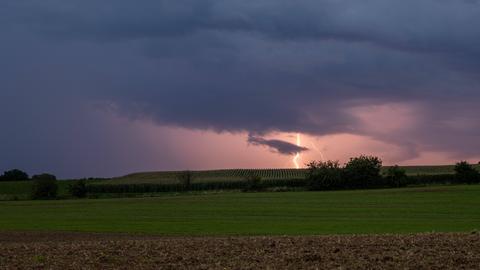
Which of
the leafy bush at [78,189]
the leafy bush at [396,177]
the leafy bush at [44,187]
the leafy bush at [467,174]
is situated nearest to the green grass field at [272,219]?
the leafy bush at [396,177]

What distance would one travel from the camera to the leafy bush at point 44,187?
137625mm

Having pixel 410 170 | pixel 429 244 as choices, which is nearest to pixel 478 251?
pixel 429 244

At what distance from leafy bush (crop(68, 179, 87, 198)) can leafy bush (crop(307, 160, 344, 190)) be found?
162 feet

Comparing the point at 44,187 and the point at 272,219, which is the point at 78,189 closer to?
the point at 44,187

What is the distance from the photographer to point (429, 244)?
19.2m

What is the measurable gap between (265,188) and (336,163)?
52.8ft

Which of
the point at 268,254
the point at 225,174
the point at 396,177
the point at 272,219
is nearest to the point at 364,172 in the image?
the point at 396,177

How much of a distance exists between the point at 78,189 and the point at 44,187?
7385 mm

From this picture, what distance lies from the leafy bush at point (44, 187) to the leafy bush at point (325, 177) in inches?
2202

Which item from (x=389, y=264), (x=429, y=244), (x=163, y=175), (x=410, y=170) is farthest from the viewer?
(x=163, y=175)

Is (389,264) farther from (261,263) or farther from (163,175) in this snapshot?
(163,175)

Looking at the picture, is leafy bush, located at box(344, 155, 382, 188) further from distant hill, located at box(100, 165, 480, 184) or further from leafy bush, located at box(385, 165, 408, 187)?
distant hill, located at box(100, 165, 480, 184)

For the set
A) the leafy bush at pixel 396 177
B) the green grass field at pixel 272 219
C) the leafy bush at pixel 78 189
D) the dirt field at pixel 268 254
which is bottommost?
the green grass field at pixel 272 219

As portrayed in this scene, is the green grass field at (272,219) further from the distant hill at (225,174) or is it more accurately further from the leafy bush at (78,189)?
the distant hill at (225,174)
